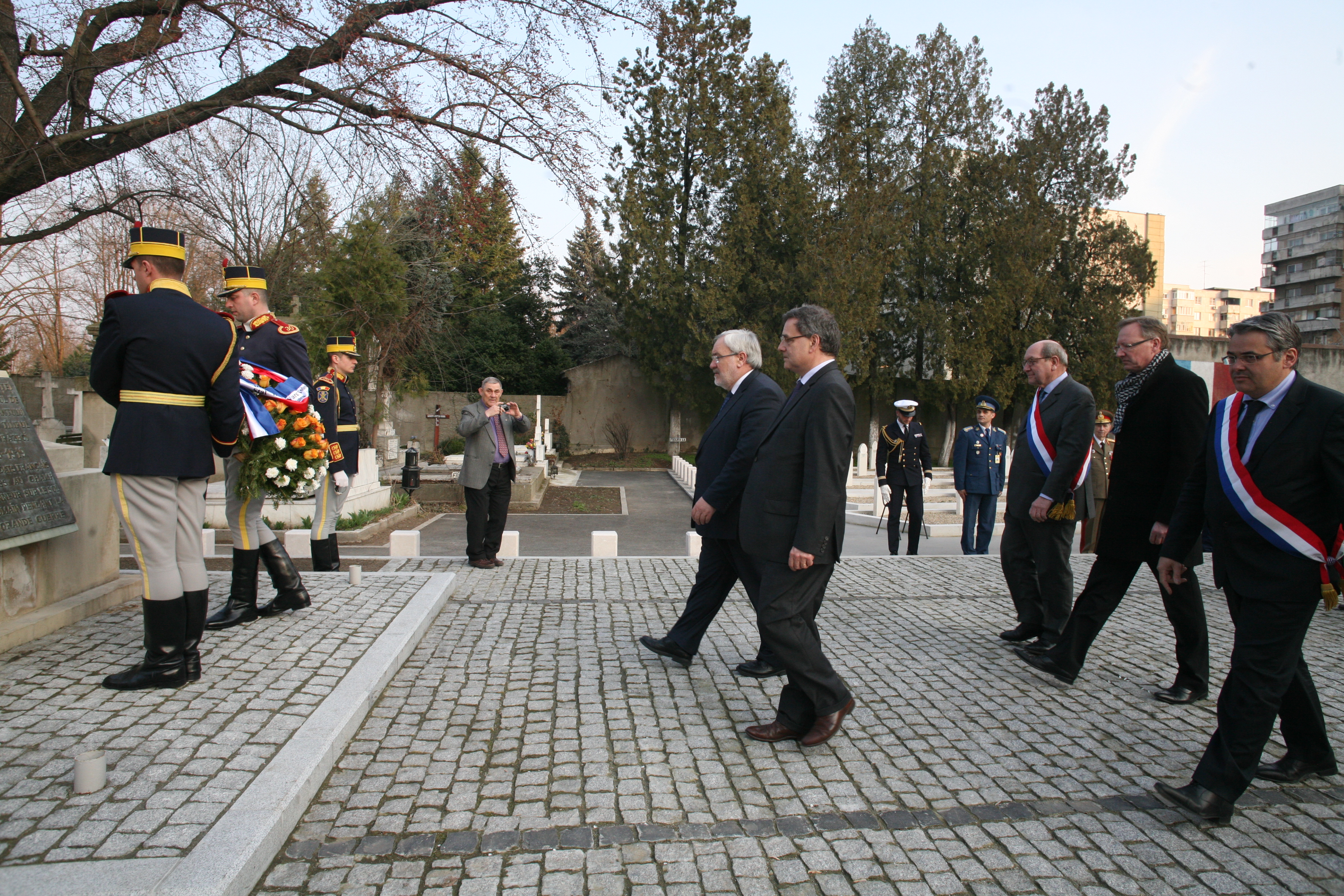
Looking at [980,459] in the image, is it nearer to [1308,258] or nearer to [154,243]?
[154,243]

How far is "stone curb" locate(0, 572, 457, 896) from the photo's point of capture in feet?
7.62

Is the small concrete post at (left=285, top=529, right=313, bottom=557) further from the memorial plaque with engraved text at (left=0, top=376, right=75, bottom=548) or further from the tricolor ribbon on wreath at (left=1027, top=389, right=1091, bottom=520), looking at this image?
the tricolor ribbon on wreath at (left=1027, top=389, right=1091, bottom=520)

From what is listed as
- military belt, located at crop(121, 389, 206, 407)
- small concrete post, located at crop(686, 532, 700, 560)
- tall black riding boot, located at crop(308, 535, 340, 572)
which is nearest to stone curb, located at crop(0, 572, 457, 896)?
military belt, located at crop(121, 389, 206, 407)

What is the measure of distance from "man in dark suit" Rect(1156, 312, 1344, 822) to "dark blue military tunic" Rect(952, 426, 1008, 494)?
6082 millimetres

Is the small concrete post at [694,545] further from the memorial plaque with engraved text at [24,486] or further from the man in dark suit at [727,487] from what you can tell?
the memorial plaque with engraved text at [24,486]

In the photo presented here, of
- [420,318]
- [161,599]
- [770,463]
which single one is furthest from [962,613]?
[420,318]

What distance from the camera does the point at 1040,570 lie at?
5.24 meters

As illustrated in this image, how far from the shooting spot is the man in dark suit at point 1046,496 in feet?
16.3

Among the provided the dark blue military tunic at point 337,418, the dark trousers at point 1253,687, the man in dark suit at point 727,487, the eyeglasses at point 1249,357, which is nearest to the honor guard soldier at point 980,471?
the man in dark suit at point 727,487

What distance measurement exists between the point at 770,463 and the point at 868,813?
4.95 feet

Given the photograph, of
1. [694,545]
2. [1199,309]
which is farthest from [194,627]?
[1199,309]

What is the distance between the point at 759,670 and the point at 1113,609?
2021 mm

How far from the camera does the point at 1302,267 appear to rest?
75.8 metres

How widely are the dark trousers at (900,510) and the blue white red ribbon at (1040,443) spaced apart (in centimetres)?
449
